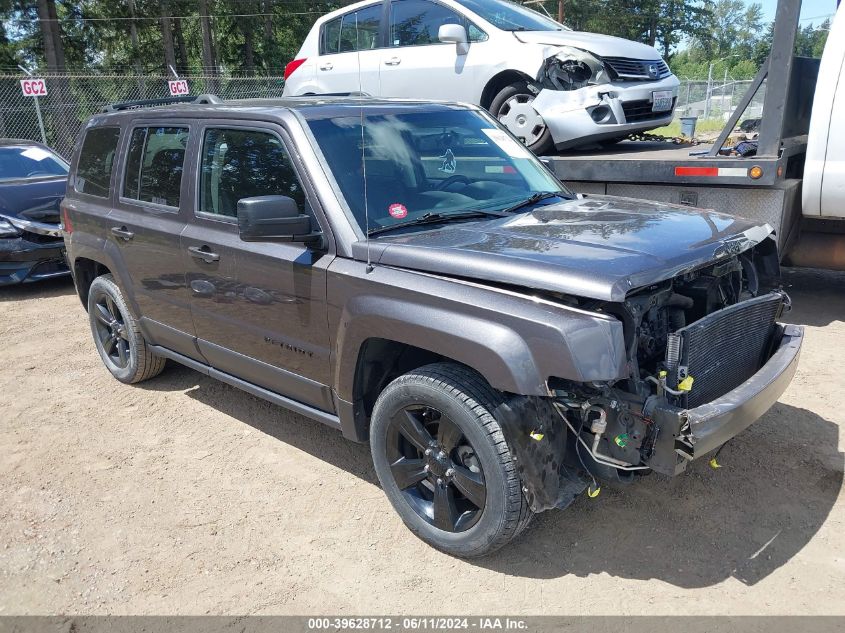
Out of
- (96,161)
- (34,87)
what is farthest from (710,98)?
(96,161)

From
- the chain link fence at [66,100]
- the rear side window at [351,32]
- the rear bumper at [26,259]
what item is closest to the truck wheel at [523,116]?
the rear side window at [351,32]

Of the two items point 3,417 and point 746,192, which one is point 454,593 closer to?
point 3,417

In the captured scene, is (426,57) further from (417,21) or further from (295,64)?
(295,64)

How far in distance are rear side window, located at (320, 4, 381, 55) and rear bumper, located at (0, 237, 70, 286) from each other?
389 cm

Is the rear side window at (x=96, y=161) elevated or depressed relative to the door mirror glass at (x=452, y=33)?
depressed

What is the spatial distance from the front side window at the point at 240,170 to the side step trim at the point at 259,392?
0.96m

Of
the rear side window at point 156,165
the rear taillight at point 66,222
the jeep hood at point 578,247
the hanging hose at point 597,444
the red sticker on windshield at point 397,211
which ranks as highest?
the rear side window at point 156,165

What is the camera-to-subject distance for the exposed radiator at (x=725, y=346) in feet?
8.80

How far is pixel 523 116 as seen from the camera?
21.8ft

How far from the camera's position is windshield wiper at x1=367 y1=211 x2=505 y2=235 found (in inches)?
128

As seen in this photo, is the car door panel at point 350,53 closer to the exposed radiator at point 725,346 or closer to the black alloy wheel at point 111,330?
the black alloy wheel at point 111,330

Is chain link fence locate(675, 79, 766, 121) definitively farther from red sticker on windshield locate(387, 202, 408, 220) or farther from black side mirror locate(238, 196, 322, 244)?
black side mirror locate(238, 196, 322, 244)

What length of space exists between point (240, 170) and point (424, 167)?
983 mm

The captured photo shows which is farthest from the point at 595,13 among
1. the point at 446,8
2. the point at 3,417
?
the point at 3,417
